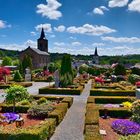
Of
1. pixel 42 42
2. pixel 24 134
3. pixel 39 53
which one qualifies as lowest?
pixel 24 134

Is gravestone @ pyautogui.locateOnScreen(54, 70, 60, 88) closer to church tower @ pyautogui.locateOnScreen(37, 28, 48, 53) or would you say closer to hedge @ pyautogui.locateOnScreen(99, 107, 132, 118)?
hedge @ pyautogui.locateOnScreen(99, 107, 132, 118)

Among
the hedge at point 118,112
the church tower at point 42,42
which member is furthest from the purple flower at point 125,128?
the church tower at point 42,42

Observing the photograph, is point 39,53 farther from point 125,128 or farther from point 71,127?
point 125,128

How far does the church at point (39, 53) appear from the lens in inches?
3991

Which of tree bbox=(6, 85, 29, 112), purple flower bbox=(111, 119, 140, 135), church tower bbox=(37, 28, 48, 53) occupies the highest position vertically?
church tower bbox=(37, 28, 48, 53)

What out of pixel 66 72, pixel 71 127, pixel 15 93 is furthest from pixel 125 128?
pixel 66 72

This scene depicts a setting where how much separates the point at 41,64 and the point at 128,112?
87.9 m

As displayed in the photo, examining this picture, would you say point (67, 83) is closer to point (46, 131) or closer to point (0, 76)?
point (0, 76)

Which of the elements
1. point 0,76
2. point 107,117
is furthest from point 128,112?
point 0,76

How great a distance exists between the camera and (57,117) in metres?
16.8

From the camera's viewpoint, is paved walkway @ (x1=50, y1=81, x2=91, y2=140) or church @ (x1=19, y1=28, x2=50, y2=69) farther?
church @ (x1=19, y1=28, x2=50, y2=69)

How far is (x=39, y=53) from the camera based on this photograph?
338 feet

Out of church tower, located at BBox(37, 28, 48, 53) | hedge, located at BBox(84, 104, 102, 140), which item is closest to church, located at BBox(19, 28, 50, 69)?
church tower, located at BBox(37, 28, 48, 53)

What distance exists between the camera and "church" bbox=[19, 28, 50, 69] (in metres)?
101
